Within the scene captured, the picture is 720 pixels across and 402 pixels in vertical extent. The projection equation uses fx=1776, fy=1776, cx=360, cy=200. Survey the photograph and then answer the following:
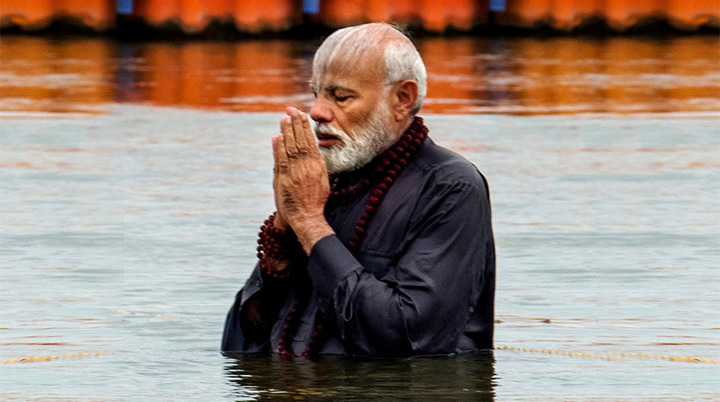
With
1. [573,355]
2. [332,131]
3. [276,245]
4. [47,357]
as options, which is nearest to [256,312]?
[276,245]

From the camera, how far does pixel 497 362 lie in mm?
5469

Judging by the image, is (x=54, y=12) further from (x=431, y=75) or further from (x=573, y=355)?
(x=573, y=355)

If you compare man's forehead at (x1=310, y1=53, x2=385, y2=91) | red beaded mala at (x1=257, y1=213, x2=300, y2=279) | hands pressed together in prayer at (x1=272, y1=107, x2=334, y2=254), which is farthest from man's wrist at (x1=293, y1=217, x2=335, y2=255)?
man's forehead at (x1=310, y1=53, x2=385, y2=91)

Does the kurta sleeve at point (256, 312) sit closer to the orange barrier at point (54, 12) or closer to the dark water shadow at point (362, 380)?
the dark water shadow at point (362, 380)

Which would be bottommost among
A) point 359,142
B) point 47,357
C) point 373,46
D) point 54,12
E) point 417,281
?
point 54,12

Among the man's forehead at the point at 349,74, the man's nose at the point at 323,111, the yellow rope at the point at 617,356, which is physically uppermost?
the man's forehead at the point at 349,74

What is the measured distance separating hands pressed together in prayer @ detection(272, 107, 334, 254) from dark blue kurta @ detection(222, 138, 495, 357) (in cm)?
6

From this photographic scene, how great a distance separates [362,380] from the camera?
4.89m

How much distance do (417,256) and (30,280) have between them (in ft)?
11.0

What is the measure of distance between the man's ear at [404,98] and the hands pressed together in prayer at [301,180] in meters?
0.27

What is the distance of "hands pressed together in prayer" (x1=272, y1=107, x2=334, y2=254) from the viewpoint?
4.50 m

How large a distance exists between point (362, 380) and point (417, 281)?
0.53 metres

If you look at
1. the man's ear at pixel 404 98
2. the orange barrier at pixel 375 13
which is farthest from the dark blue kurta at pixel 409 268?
the orange barrier at pixel 375 13

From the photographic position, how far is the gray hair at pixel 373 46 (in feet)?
14.9
